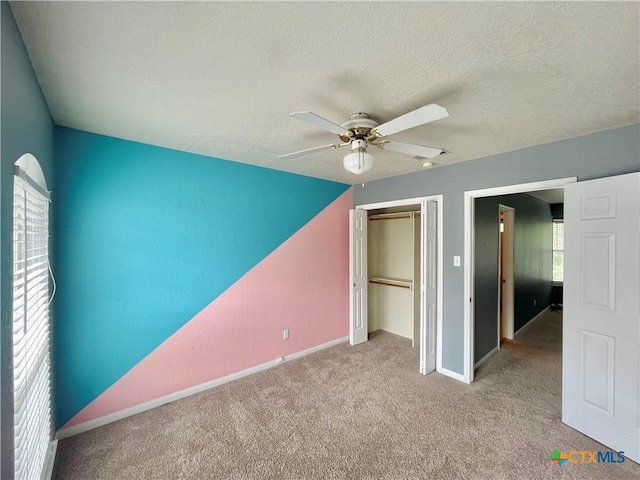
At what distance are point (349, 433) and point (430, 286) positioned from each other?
174cm

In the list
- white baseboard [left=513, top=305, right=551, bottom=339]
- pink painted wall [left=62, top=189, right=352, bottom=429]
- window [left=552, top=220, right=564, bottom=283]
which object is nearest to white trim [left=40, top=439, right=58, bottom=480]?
pink painted wall [left=62, top=189, right=352, bottom=429]

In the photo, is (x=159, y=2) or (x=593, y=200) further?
(x=593, y=200)

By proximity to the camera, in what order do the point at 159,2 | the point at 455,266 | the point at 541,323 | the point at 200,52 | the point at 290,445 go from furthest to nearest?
1. the point at 541,323
2. the point at 455,266
3. the point at 290,445
4. the point at 200,52
5. the point at 159,2

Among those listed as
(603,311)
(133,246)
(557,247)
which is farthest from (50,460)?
(557,247)

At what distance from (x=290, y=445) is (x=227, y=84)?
2480 millimetres

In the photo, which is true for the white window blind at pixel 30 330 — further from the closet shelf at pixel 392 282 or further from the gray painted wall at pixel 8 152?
the closet shelf at pixel 392 282

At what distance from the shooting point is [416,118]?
54.1 inches

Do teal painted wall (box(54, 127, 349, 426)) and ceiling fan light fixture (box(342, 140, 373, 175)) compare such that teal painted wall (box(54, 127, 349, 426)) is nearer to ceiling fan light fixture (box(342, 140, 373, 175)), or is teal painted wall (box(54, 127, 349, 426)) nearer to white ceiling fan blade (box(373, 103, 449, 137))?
ceiling fan light fixture (box(342, 140, 373, 175))

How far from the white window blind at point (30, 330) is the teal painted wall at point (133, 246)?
289 millimetres

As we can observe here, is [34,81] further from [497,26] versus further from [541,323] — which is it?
[541,323]

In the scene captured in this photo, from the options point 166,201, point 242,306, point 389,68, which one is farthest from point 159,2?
point 242,306

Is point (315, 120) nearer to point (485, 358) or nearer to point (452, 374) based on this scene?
point (452, 374)

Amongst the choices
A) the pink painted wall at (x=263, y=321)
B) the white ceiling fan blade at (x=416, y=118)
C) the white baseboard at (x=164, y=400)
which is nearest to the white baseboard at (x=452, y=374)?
the pink painted wall at (x=263, y=321)

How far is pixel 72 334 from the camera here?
2105 mm
